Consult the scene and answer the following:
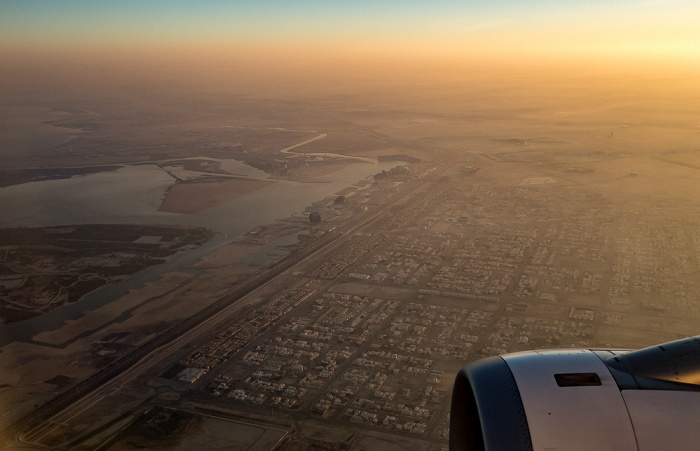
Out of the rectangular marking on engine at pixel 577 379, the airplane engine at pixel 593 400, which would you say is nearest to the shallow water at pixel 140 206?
the airplane engine at pixel 593 400

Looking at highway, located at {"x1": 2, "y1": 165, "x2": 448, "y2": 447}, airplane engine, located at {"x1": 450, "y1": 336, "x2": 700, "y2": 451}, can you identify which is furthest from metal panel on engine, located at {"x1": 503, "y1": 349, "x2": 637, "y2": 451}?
highway, located at {"x1": 2, "y1": 165, "x2": 448, "y2": 447}

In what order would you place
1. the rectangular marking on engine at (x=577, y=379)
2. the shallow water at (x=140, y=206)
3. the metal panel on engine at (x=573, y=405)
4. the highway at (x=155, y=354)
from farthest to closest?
the shallow water at (x=140, y=206) < the highway at (x=155, y=354) < the rectangular marking on engine at (x=577, y=379) < the metal panel on engine at (x=573, y=405)

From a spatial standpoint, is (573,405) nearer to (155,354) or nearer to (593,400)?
(593,400)

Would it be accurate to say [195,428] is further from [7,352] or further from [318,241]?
[318,241]

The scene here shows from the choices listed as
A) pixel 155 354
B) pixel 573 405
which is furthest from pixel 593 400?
pixel 155 354

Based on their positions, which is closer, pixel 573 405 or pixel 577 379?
pixel 573 405

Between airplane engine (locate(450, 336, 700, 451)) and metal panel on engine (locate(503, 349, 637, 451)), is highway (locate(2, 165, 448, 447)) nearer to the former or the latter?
airplane engine (locate(450, 336, 700, 451))

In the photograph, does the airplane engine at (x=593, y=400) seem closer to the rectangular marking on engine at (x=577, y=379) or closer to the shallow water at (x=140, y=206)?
the rectangular marking on engine at (x=577, y=379)

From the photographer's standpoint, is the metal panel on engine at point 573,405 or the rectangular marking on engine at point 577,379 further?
the rectangular marking on engine at point 577,379
